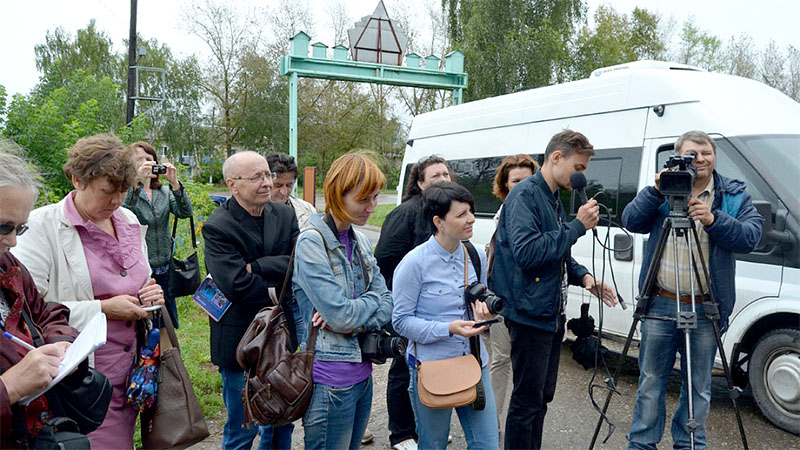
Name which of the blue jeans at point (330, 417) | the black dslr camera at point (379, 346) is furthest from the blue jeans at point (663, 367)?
the blue jeans at point (330, 417)

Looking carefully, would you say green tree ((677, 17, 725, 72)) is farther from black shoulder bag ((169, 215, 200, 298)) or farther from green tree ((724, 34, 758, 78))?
black shoulder bag ((169, 215, 200, 298))

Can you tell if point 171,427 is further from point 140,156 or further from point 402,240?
point 140,156

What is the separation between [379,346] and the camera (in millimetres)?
2402

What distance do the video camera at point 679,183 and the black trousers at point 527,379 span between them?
0.89 meters

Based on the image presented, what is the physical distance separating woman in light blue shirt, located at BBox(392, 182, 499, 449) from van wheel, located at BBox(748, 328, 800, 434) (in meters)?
2.81

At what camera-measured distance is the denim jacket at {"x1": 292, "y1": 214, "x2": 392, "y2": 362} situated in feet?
7.54

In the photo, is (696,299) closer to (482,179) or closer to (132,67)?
(482,179)

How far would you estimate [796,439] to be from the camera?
13.2 feet

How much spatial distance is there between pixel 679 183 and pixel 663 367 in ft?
3.58

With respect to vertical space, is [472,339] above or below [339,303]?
below

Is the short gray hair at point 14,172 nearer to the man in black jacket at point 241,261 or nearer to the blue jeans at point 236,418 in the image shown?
the man in black jacket at point 241,261

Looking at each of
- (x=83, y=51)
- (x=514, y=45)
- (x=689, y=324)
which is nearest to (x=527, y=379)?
(x=689, y=324)

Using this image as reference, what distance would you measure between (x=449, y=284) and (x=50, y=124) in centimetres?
669

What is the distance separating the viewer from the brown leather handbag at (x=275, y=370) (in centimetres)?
229
